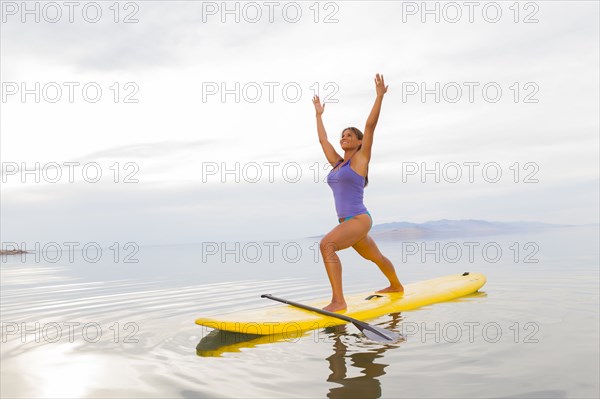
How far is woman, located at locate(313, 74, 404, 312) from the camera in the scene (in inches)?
259

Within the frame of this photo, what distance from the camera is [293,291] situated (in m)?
11.2

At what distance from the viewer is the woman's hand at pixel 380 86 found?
669 centimetres

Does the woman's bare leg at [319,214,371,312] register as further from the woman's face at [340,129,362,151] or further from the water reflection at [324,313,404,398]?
the woman's face at [340,129,362,151]

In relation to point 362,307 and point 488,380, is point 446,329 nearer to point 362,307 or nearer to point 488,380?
point 362,307

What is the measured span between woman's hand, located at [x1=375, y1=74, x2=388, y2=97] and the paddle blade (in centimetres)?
300

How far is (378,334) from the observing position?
18.1 feet

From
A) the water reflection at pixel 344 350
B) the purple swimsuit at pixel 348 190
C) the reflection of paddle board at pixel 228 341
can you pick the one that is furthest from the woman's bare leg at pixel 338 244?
the reflection of paddle board at pixel 228 341

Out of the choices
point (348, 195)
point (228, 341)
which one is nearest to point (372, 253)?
point (348, 195)

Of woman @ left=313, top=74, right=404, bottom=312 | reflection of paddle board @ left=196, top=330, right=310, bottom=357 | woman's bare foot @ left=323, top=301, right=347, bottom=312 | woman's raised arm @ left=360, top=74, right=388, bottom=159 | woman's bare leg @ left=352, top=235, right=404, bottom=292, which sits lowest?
reflection of paddle board @ left=196, top=330, right=310, bottom=357

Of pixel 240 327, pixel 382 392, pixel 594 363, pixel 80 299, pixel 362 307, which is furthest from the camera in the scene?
pixel 80 299

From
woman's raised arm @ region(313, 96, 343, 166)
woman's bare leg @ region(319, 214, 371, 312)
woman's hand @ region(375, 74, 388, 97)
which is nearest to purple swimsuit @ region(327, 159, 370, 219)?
woman's bare leg @ region(319, 214, 371, 312)

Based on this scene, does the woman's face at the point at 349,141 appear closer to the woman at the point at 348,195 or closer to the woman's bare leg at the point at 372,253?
the woman at the point at 348,195

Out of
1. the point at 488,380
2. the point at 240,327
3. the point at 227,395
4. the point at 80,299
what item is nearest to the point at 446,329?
the point at 488,380

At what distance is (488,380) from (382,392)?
0.89 m
